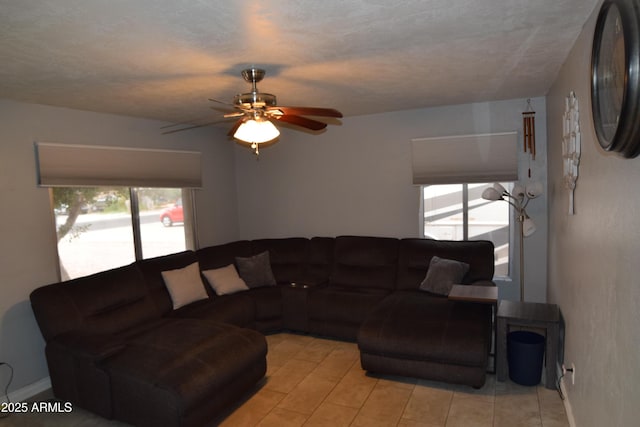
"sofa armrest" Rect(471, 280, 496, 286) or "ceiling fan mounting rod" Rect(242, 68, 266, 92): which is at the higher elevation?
"ceiling fan mounting rod" Rect(242, 68, 266, 92)

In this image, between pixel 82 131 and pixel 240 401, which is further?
pixel 82 131

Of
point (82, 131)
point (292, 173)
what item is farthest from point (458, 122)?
point (82, 131)

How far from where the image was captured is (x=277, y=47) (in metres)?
2.37

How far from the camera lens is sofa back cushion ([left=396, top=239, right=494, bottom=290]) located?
4141 mm

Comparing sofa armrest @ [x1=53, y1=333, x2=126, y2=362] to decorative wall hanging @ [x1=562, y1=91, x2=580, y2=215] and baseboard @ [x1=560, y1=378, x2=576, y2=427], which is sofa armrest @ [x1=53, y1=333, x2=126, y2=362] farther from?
decorative wall hanging @ [x1=562, y1=91, x2=580, y2=215]

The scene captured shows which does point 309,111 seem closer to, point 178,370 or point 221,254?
point 178,370

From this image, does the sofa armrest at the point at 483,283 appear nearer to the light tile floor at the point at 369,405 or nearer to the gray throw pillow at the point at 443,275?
the gray throw pillow at the point at 443,275

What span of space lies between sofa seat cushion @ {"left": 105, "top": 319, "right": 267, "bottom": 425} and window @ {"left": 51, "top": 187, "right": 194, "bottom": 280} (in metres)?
1.29

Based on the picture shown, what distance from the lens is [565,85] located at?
2963mm

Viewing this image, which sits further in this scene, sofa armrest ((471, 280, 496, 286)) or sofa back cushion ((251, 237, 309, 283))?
sofa back cushion ((251, 237, 309, 283))

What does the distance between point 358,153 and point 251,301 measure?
7.30 feet

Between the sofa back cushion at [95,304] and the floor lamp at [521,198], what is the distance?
11.5ft

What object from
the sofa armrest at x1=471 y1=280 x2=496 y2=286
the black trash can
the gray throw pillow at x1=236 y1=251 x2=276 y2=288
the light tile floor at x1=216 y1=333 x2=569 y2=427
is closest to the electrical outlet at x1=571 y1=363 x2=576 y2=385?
the light tile floor at x1=216 y1=333 x2=569 y2=427

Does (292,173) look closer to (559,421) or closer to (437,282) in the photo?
(437,282)
